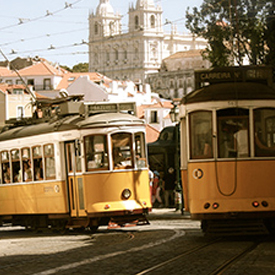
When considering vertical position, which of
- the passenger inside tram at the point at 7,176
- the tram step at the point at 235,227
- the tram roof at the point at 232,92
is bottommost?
the tram step at the point at 235,227

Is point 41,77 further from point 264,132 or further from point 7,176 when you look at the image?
point 264,132

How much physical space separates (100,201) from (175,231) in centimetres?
187

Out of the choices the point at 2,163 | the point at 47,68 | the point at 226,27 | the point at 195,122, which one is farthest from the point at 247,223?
the point at 47,68

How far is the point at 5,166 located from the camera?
78.5 feet

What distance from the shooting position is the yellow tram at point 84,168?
64.5 feet

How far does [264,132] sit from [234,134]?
546mm

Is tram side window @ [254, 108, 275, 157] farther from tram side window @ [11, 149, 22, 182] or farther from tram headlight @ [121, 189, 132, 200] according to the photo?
tram side window @ [11, 149, 22, 182]

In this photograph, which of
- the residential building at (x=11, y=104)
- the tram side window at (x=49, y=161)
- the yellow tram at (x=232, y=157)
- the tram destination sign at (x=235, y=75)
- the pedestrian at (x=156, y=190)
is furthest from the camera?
the residential building at (x=11, y=104)

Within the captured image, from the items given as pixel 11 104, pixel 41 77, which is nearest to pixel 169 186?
pixel 11 104

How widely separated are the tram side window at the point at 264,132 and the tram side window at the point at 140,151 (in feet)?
16.9

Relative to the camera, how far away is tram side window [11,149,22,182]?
75.6 feet

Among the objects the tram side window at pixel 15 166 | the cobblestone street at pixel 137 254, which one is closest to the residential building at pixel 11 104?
the tram side window at pixel 15 166

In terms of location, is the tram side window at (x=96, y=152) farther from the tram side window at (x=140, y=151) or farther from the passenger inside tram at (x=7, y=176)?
the passenger inside tram at (x=7, y=176)

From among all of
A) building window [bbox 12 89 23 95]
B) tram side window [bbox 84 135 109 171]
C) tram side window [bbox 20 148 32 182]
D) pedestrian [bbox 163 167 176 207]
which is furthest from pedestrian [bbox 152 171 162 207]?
building window [bbox 12 89 23 95]
